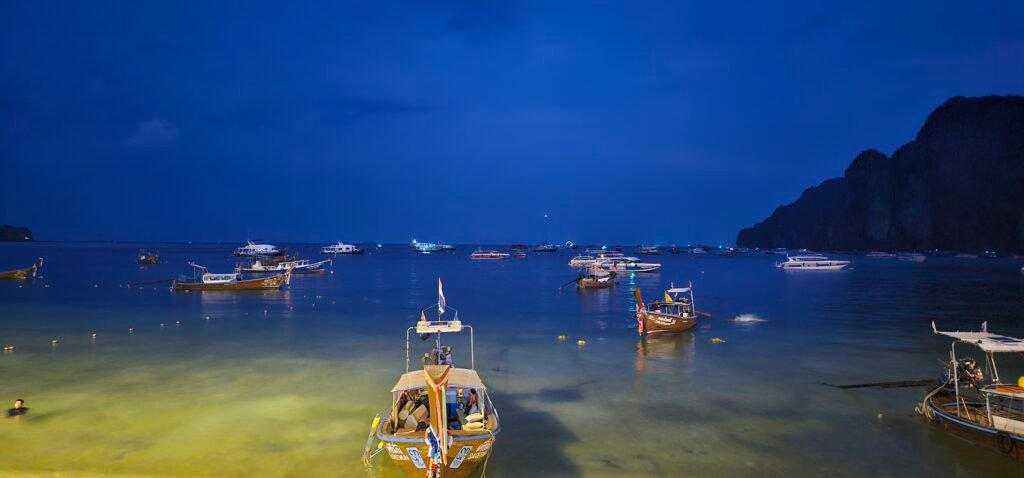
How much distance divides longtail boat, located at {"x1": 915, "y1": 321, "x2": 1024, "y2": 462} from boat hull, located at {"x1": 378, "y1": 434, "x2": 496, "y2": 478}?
1077 centimetres

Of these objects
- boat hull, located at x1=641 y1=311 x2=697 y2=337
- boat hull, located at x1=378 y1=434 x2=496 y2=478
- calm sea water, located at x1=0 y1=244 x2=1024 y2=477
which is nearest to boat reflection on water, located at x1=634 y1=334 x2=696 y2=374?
calm sea water, located at x1=0 y1=244 x2=1024 y2=477

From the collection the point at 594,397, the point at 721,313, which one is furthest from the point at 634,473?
the point at 721,313

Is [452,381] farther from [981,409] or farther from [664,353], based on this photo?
[664,353]

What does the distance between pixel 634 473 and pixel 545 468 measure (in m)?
1.83

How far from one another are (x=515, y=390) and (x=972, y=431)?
1165 centimetres

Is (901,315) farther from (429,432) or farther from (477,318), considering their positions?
(429,432)

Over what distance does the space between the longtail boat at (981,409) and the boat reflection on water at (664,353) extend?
27.6ft

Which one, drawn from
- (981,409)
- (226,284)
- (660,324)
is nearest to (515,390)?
(981,409)

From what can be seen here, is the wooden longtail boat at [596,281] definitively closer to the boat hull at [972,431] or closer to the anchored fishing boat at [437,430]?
the boat hull at [972,431]

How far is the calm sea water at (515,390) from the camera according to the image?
13.1 m

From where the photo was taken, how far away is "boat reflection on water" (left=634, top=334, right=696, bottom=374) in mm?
22875

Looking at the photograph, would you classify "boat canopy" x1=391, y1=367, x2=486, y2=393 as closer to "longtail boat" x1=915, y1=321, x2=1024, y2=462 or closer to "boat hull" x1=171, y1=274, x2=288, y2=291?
"longtail boat" x1=915, y1=321, x2=1024, y2=462

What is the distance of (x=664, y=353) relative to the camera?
2567 centimetres

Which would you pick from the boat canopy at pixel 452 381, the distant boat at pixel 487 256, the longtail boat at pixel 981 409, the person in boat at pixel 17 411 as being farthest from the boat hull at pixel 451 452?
the distant boat at pixel 487 256
